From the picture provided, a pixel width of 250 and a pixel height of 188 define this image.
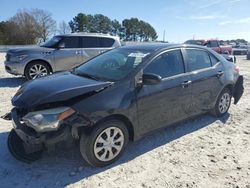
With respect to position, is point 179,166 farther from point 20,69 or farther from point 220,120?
point 20,69

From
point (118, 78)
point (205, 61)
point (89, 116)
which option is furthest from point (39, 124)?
point (205, 61)

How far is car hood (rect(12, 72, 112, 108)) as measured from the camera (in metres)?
3.23

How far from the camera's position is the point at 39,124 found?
3008 millimetres

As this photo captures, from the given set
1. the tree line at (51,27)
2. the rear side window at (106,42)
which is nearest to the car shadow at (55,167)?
the rear side window at (106,42)

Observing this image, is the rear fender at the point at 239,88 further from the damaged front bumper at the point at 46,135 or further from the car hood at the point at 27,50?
the car hood at the point at 27,50

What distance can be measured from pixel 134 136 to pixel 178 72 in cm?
136

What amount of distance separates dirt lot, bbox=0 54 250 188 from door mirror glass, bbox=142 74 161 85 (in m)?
1.08

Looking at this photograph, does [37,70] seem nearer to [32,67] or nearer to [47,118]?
[32,67]

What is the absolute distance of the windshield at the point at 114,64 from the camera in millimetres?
3854

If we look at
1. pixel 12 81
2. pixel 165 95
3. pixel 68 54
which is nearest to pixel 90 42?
pixel 68 54

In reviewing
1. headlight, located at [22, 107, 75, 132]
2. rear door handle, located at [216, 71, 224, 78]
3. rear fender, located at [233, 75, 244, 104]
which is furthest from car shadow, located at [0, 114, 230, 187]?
rear fender, located at [233, 75, 244, 104]

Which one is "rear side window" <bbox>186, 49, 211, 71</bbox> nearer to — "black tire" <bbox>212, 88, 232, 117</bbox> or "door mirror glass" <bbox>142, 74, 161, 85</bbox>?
"black tire" <bbox>212, 88, 232, 117</bbox>

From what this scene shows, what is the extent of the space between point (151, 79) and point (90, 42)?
6.35m

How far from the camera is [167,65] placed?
4.20 metres
